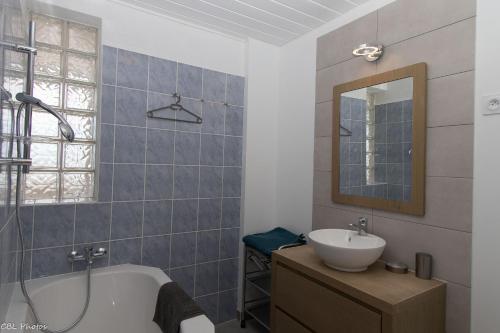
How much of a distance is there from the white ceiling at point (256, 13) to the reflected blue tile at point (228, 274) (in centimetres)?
196

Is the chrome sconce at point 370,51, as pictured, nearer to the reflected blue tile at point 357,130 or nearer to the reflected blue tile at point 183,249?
the reflected blue tile at point 357,130

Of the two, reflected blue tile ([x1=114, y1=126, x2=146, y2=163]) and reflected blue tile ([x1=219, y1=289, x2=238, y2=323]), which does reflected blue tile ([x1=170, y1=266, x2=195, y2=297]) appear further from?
reflected blue tile ([x1=114, y1=126, x2=146, y2=163])

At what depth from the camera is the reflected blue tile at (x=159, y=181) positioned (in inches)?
81.4

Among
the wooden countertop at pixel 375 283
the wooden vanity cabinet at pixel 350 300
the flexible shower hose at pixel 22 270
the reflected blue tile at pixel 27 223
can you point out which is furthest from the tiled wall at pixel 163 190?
the wooden countertop at pixel 375 283

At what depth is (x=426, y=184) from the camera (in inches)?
59.7

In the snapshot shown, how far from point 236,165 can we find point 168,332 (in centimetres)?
137

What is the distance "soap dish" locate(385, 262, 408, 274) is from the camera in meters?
1.51

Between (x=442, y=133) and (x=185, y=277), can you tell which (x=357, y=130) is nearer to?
(x=442, y=133)

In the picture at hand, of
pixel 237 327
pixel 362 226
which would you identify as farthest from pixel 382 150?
pixel 237 327

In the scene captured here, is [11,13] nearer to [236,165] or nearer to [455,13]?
[236,165]

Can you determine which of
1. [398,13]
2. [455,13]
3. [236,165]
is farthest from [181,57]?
[455,13]

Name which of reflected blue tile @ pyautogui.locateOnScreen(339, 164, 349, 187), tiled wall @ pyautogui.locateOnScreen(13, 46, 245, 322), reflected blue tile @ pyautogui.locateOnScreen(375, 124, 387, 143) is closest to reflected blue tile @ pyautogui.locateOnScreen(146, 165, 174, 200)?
tiled wall @ pyautogui.locateOnScreen(13, 46, 245, 322)

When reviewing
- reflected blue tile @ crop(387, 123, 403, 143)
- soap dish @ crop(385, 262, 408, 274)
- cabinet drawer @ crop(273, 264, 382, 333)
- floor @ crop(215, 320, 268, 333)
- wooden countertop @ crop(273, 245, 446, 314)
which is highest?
reflected blue tile @ crop(387, 123, 403, 143)

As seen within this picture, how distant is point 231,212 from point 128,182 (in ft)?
2.89
